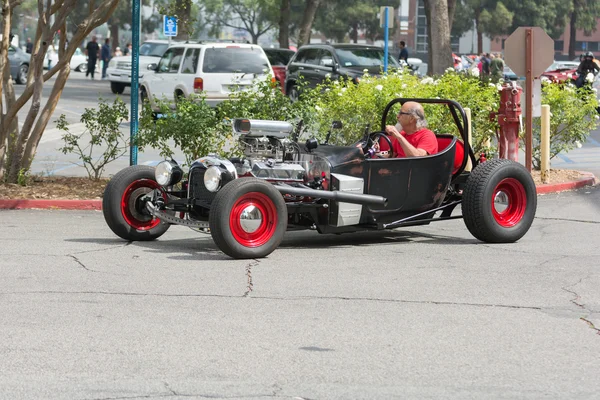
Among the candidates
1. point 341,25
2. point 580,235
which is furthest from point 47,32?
point 341,25

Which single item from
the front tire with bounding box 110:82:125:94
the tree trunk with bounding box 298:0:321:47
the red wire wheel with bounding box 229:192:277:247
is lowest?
the red wire wheel with bounding box 229:192:277:247

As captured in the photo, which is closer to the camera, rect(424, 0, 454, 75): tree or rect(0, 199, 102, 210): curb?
rect(0, 199, 102, 210): curb

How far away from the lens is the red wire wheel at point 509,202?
10.1 meters

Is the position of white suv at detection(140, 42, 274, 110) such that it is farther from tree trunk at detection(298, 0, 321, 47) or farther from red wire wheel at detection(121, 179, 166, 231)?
tree trunk at detection(298, 0, 321, 47)

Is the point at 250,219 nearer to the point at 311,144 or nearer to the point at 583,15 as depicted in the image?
the point at 311,144

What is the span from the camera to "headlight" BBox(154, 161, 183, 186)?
949 cm

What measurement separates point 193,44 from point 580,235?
1629 centimetres

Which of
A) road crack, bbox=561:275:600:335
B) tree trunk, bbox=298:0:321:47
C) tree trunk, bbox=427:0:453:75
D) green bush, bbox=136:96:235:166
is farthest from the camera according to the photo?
tree trunk, bbox=298:0:321:47

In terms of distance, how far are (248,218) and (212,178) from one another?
0.47m

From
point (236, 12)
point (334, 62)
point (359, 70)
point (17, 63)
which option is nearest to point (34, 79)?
point (359, 70)

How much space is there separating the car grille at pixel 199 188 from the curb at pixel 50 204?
3508 millimetres

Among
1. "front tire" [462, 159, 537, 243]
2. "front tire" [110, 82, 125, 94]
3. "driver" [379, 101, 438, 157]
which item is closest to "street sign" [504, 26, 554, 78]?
"front tire" [462, 159, 537, 243]

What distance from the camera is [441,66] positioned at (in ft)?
92.3

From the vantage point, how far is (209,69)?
2512 centimetres
